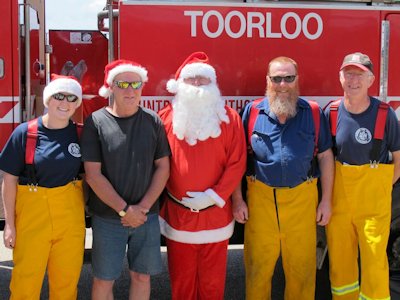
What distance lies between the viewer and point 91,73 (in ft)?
14.9

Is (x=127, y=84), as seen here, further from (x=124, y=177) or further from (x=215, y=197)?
(x=215, y=197)

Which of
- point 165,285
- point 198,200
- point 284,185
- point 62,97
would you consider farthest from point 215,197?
point 165,285

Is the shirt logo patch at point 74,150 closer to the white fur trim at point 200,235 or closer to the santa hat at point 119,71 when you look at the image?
the santa hat at point 119,71

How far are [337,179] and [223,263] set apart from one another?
88 centimetres

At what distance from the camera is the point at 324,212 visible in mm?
3320

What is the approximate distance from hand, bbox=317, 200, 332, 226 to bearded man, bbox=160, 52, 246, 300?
545mm

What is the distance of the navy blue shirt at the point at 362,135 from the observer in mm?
3227

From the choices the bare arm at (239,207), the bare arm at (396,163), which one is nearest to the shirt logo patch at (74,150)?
the bare arm at (239,207)

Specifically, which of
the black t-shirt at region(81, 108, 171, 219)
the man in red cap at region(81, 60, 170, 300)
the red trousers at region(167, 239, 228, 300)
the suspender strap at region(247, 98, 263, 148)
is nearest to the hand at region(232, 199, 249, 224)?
the red trousers at region(167, 239, 228, 300)

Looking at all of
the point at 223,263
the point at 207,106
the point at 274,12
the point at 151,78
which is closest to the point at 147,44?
the point at 151,78

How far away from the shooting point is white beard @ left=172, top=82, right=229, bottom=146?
3.20 meters

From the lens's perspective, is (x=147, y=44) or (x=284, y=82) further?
(x=147, y=44)

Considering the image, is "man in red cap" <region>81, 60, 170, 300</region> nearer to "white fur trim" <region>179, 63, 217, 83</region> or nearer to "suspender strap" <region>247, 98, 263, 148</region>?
"white fur trim" <region>179, 63, 217, 83</region>

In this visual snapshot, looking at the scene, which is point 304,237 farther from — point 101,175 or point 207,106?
point 101,175
